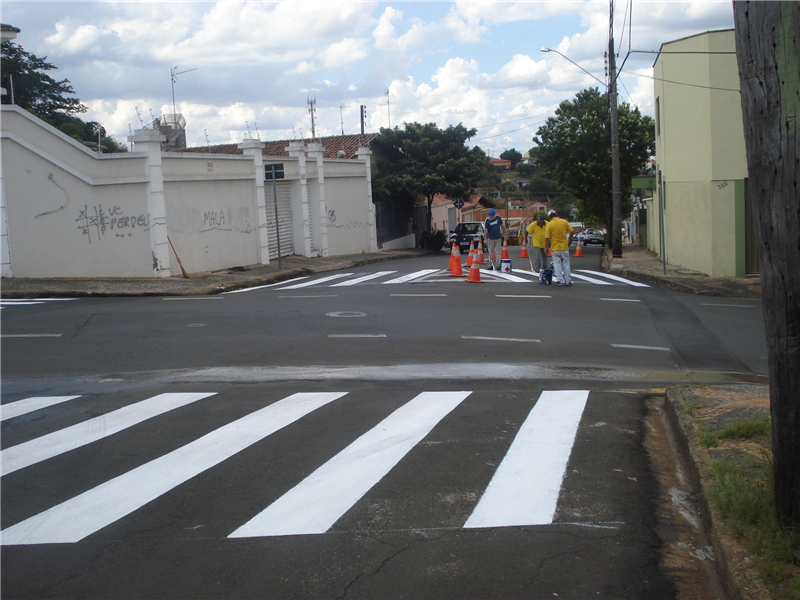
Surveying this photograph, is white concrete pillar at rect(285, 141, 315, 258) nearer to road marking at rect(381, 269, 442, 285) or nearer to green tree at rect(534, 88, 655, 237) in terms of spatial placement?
road marking at rect(381, 269, 442, 285)

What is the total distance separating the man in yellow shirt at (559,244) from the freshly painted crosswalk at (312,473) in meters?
9.71

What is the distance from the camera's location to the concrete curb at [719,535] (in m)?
3.51

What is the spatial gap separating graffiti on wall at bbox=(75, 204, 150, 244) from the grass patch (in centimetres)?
1843

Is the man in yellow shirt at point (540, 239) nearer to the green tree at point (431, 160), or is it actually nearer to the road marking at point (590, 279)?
the road marking at point (590, 279)

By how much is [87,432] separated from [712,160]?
17202mm

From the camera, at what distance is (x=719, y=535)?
4.06m

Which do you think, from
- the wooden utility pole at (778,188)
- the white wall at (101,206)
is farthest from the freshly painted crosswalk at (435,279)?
the wooden utility pole at (778,188)

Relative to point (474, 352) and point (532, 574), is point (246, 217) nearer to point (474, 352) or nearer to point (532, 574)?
point (474, 352)

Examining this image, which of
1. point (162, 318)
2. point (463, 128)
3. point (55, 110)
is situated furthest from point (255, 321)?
point (55, 110)

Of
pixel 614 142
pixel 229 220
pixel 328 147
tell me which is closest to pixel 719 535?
pixel 229 220

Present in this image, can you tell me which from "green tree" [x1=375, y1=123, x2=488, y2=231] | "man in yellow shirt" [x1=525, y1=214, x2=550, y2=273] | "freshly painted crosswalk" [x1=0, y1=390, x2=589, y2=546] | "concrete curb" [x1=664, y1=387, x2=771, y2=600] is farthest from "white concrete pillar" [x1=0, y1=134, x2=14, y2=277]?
"green tree" [x1=375, y1=123, x2=488, y2=231]

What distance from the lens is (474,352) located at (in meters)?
10.3

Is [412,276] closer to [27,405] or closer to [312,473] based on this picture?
[27,405]

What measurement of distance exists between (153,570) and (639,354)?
7.75 m
